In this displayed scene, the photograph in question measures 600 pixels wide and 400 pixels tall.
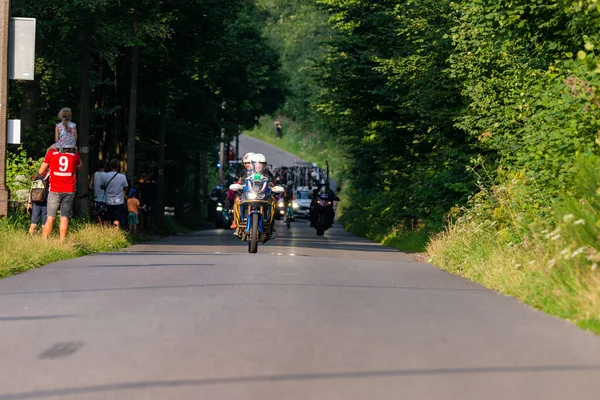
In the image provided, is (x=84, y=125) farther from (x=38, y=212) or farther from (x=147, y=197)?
(x=38, y=212)

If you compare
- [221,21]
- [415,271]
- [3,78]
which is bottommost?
[415,271]

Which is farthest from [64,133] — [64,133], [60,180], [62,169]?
[60,180]

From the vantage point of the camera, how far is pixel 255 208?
22.1 meters

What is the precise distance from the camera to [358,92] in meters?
40.4

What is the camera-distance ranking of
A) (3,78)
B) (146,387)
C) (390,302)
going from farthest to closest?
(3,78) → (390,302) → (146,387)

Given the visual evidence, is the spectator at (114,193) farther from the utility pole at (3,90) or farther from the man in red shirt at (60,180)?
the man in red shirt at (60,180)

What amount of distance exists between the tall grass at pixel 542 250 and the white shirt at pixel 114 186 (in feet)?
28.1

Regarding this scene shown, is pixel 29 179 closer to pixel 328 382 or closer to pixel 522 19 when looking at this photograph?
pixel 522 19

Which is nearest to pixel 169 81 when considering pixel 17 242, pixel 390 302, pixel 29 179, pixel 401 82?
pixel 401 82

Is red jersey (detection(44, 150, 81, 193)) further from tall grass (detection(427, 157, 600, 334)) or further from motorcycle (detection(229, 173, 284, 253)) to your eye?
tall grass (detection(427, 157, 600, 334))

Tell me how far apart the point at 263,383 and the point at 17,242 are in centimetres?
1146

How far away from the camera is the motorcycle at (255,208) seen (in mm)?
22109

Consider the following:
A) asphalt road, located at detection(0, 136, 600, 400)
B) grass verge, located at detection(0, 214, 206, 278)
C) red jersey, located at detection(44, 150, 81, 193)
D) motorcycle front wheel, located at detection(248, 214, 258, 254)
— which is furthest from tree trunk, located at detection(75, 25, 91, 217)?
asphalt road, located at detection(0, 136, 600, 400)

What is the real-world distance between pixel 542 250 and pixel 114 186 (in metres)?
14.0
